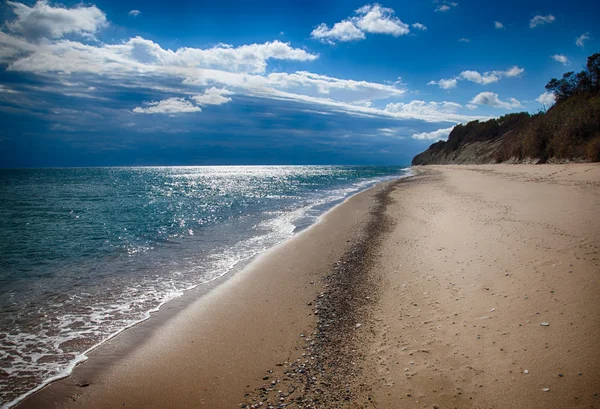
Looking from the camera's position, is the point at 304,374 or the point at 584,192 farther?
the point at 584,192

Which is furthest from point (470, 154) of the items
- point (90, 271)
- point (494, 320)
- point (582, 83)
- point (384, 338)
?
point (90, 271)

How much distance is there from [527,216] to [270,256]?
10.00m

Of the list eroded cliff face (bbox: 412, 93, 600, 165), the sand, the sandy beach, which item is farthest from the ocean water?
eroded cliff face (bbox: 412, 93, 600, 165)

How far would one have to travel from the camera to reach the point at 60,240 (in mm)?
14336

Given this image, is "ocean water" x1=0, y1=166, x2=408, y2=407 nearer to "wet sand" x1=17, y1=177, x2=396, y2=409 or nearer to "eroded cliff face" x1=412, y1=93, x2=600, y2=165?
"wet sand" x1=17, y1=177, x2=396, y2=409

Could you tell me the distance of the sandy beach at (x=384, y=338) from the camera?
3836 millimetres

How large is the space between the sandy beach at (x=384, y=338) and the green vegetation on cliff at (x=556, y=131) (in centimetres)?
3394

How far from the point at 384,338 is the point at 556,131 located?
48930 mm

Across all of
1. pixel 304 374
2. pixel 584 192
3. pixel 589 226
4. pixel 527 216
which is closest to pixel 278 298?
pixel 304 374

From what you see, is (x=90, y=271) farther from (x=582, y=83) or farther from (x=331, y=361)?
(x=582, y=83)

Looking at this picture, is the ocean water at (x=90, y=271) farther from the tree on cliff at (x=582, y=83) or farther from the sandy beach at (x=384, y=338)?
the tree on cliff at (x=582, y=83)

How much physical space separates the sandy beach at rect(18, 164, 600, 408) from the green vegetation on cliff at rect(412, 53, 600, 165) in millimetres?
33935

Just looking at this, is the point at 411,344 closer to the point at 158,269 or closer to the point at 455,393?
the point at 455,393

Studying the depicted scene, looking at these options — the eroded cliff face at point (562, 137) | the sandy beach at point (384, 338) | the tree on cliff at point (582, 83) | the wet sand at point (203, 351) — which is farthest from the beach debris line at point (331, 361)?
the tree on cliff at point (582, 83)
